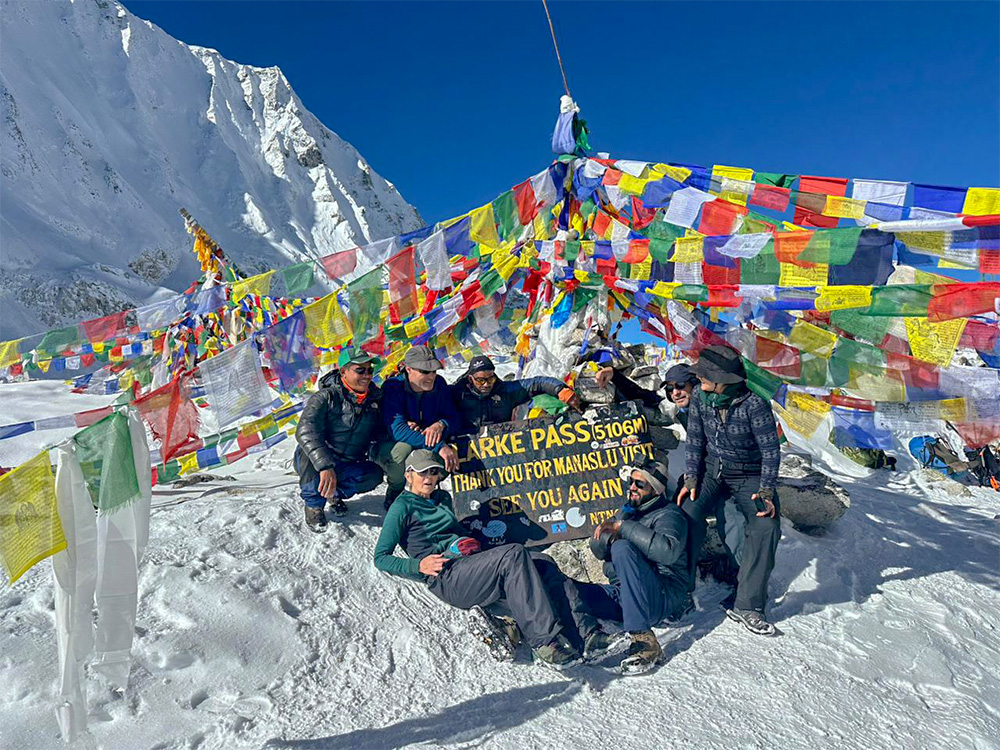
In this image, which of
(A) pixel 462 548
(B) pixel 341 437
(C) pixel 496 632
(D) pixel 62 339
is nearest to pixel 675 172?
(B) pixel 341 437

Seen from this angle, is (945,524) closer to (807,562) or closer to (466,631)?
(807,562)

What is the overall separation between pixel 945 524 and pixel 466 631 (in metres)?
5.10

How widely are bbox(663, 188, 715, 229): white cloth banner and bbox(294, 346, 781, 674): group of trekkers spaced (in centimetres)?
146

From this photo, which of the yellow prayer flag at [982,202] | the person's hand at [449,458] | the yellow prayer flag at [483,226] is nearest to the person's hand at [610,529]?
the person's hand at [449,458]

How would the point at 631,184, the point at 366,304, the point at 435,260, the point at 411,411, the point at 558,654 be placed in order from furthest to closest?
the point at 435,260 → the point at 631,184 → the point at 366,304 → the point at 411,411 → the point at 558,654

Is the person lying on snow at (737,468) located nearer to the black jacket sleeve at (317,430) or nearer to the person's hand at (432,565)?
the person's hand at (432,565)

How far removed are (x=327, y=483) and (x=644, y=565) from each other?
2101 mm

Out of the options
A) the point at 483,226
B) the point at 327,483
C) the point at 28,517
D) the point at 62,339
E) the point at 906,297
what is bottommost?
the point at 327,483

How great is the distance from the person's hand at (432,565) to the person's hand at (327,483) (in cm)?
96

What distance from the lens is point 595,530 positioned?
3928mm

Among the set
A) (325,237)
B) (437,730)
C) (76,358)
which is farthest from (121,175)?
(437,730)

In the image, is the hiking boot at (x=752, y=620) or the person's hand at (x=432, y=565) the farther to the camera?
the hiking boot at (x=752, y=620)

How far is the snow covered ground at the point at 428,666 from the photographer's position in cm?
251

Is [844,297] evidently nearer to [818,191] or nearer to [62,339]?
[818,191]
